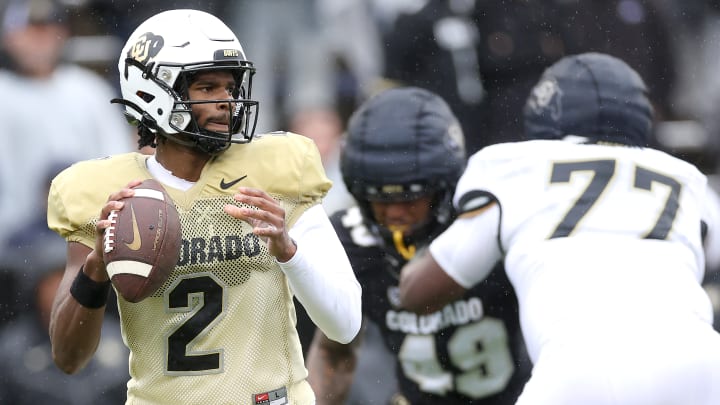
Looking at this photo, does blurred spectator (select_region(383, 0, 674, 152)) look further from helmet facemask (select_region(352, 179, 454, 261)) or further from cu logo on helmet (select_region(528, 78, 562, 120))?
cu logo on helmet (select_region(528, 78, 562, 120))

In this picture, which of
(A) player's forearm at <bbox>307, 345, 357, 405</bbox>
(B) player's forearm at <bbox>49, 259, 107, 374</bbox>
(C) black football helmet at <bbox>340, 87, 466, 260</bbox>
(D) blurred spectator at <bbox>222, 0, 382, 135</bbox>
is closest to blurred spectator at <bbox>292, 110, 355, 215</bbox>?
(D) blurred spectator at <bbox>222, 0, 382, 135</bbox>

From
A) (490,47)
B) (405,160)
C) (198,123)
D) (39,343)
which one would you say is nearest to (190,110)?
(198,123)

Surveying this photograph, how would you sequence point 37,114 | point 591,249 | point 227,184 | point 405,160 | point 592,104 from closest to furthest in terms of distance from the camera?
point 227,184 → point 591,249 → point 592,104 → point 405,160 → point 37,114

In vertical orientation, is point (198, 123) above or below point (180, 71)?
below

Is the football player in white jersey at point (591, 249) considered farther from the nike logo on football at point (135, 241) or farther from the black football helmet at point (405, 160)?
the nike logo on football at point (135, 241)

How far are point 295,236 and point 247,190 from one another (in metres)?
0.25

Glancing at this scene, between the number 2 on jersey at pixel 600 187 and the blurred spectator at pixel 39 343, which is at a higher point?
the number 2 on jersey at pixel 600 187

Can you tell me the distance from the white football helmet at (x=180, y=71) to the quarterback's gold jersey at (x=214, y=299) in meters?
0.10

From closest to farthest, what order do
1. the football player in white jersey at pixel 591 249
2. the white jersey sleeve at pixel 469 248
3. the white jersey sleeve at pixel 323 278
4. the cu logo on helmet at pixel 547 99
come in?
the white jersey sleeve at pixel 323 278, the football player in white jersey at pixel 591 249, the white jersey sleeve at pixel 469 248, the cu logo on helmet at pixel 547 99

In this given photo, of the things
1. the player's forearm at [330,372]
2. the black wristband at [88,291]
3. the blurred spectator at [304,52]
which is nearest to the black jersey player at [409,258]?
the player's forearm at [330,372]

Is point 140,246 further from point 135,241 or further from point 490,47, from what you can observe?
point 490,47

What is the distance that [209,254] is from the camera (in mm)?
2959

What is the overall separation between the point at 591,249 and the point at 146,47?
1.43 metres

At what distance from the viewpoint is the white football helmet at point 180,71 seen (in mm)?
3064
